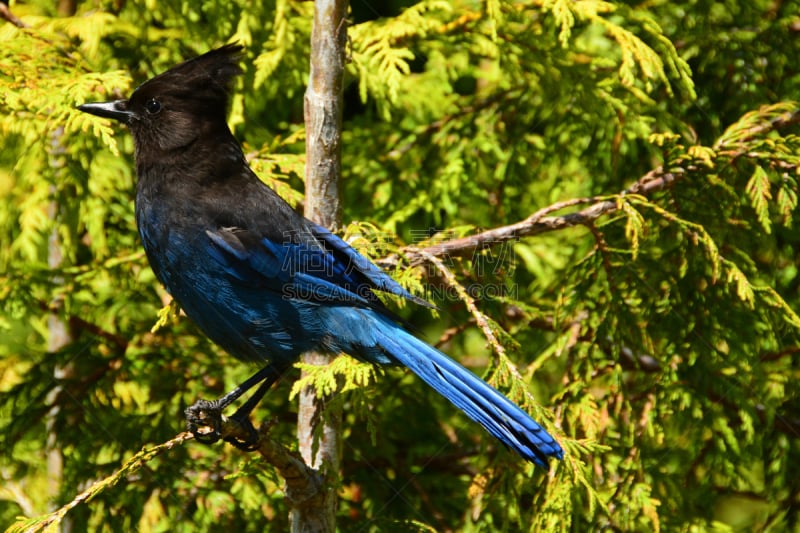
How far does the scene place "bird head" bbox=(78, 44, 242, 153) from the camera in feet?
11.5

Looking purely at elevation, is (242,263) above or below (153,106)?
below

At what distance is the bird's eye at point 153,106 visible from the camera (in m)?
3.53

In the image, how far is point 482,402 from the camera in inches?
116

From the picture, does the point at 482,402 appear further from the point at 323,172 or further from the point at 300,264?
the point at 323,172

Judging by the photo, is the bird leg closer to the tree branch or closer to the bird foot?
the bird foot

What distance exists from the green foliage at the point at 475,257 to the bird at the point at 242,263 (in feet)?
0.58

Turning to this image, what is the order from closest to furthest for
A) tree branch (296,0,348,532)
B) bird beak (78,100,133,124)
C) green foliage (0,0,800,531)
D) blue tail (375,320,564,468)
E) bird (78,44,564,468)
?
blue tail (375,320,564,468), bird (78,44,564,468), tree branch (296,0,348,532), bird beak (78,100,133,124), green foliage (0,0,800,531)

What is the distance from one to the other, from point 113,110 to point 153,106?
15 cm

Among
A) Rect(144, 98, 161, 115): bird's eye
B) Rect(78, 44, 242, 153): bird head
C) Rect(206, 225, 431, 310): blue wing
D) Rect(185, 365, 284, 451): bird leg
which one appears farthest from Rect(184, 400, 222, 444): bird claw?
Rect(144, 98, 161, 115): bird's eye

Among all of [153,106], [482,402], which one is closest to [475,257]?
[482,402]

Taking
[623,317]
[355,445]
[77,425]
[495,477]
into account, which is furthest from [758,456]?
[77,425]

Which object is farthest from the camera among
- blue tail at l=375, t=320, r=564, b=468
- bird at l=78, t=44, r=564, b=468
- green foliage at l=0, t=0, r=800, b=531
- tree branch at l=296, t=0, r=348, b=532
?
green foliage at l=0, t=0, r=800, b=531

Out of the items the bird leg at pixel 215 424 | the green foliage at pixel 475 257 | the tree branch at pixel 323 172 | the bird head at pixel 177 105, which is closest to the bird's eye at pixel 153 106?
the bird head at pixel 177 105

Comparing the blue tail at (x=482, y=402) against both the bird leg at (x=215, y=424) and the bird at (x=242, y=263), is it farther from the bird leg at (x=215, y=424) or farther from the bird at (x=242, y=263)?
the bird leg at (x=215, y=424)
